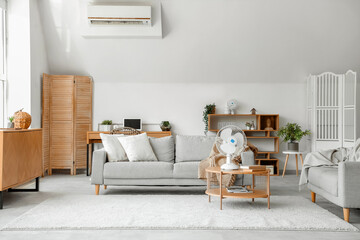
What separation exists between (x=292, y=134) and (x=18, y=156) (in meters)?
4.67

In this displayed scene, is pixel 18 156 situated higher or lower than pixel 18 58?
lower

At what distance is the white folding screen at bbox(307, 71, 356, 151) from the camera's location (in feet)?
22.4

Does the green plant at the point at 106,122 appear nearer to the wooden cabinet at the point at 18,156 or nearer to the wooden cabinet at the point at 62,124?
the wooden cabinet at the point at 62,124

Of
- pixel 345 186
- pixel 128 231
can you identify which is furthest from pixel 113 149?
pixel 345 186

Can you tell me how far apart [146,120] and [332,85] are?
3529 millimetres

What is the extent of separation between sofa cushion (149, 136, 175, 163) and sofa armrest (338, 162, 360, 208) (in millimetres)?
2466

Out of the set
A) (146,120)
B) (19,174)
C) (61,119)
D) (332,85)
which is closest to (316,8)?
Answer: (332,85)

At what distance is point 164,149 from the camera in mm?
5484

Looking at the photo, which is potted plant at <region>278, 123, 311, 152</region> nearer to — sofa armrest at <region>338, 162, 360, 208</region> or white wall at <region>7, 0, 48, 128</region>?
sofa armrest at <region>338, 162, 360, 208</region>

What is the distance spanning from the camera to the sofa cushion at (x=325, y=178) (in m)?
3.84

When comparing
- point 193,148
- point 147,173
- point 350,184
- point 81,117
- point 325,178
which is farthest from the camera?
point 81,117

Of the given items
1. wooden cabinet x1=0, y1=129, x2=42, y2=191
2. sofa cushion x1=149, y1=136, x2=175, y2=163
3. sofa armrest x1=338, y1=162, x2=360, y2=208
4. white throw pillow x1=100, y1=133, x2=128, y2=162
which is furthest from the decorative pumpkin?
sofa armrest x1=338, y1=162, x2=360, y2=208

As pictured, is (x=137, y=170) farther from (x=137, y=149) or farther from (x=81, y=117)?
(x=81, y=117)

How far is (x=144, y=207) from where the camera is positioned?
4195mm
